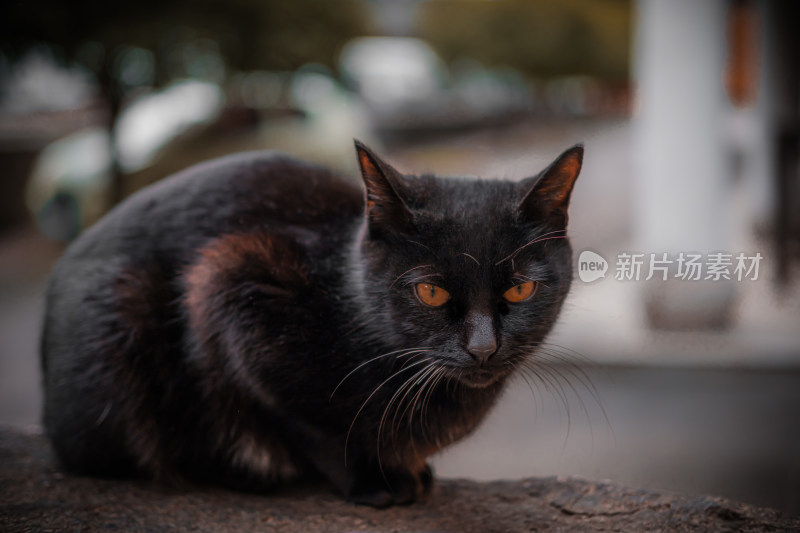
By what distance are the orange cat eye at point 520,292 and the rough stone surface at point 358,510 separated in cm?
37

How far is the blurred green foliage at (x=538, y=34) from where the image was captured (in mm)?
2258

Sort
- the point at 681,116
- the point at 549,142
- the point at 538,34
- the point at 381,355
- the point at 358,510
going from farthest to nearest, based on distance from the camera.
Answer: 1. the point at 538,34
2. the point at 681,116
3. the point at 549,142
4. the point at 358,510
5. the point at 381,355

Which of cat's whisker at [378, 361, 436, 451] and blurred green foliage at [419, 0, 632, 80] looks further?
blurred green foliage at [419, 0, 632, 80]

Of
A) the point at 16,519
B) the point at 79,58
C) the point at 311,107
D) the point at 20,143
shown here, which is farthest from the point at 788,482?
the point at 20,143

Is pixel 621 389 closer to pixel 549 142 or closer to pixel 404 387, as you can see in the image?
pixel 549 142

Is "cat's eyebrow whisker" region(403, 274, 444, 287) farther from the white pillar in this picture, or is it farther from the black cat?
the white pillar

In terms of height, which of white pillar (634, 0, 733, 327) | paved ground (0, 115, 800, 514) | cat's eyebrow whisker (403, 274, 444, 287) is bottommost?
paved ground (0, 115, 800, 514)

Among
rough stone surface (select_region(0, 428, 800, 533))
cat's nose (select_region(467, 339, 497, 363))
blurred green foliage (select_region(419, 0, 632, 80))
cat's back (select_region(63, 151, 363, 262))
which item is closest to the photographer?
cat's nose (select_region(467, 339, 497, 363))

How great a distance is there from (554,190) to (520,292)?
16 centimetres

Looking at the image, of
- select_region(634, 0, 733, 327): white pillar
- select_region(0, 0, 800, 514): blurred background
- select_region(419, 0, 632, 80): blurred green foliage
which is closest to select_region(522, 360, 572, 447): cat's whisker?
select_region(0, 0, 800, 514): blurred background

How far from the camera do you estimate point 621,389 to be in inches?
64.9

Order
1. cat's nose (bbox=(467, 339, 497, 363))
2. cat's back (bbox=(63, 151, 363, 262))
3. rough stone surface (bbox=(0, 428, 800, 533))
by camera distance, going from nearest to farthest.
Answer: cat's nose (bbox=(467, 339, 497, 363))
rough stone surface (bbox=(0, 428, 800, 533))
cat's back (bbox=(63, 151, 363, 262))

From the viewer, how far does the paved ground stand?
3.97 ft

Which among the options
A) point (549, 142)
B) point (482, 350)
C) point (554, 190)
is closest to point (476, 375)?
point (482, 350)
